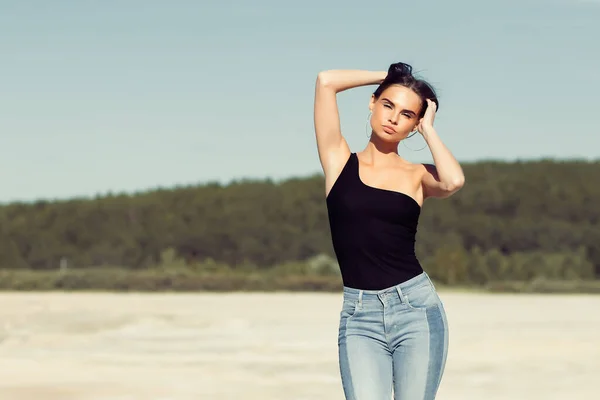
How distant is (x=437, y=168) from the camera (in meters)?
5.44

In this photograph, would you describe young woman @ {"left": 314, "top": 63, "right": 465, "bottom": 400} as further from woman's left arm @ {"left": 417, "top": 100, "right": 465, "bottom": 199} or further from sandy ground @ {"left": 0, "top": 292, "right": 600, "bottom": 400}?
sandy ground @ {"left": 0, "top": 292, "right": 600, "bottom": 400}

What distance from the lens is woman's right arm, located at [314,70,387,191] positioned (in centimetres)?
550

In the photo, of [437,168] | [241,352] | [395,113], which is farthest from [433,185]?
[241,352]

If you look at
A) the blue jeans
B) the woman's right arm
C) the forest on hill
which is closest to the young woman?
the blue jeans

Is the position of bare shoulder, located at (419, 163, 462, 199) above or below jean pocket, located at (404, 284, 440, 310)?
above

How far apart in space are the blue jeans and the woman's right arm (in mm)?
685

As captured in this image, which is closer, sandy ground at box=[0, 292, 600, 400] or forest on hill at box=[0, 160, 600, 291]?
sandy ground at box=[0, 292, 600, 400]

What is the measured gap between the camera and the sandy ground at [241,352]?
1387 cm

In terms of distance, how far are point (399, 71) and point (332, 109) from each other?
0.37 m

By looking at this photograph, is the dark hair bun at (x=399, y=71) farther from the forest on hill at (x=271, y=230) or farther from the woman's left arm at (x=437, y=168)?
the forest on hill at (x=271, y=230)

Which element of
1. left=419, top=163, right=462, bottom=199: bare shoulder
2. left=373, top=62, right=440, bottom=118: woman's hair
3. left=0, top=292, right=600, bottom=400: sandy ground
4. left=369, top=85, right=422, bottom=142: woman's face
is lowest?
left=0, top=292, right=600, bottom=400: sandy ground

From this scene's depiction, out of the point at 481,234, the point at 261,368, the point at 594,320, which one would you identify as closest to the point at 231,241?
the point at 481,234

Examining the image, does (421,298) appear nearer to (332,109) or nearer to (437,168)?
(437,168)

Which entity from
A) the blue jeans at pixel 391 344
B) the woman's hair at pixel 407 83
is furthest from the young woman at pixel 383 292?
the woman's hair at pixel 407 83
